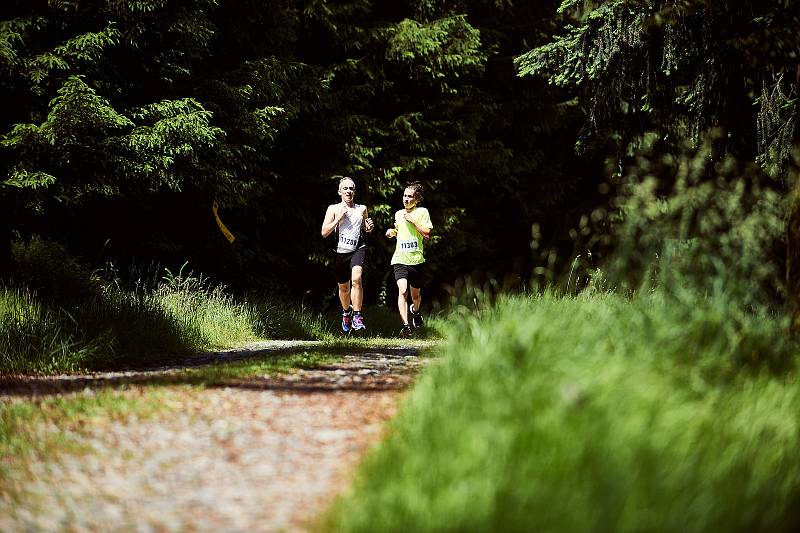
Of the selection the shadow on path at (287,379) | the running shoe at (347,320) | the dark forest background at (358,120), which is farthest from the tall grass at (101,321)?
the running shoe at (347,320)

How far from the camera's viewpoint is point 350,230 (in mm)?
12461

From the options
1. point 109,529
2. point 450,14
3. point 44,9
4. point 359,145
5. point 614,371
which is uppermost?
point 450,14

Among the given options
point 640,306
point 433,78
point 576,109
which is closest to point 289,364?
point 640,306

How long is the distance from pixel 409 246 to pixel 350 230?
806mm

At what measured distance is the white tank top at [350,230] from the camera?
1241 centimetres

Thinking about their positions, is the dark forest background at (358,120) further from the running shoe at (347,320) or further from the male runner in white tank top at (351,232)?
the running shoe at (347,320)

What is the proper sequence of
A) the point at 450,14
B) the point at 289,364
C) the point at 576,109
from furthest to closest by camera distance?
the point at 576,109, the point at 450,14, the point at 289,364

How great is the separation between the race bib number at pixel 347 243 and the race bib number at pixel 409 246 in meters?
0.62

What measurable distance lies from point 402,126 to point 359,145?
3.96 ft

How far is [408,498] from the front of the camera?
3.42 metres

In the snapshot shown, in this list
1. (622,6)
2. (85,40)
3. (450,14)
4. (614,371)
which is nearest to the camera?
(614,371)

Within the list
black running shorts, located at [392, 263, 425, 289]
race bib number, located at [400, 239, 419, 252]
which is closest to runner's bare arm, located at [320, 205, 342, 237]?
race bib number, located at [400, 239, 419, 252]

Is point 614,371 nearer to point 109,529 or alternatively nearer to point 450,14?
point 109,529

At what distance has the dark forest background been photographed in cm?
1138
